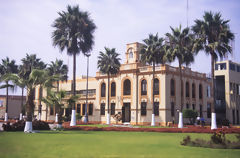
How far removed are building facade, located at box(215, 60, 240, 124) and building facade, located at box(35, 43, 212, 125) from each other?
804 cm

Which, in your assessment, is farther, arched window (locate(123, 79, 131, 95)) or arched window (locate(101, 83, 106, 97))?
arched window (locate(101, 83, 106, 97))

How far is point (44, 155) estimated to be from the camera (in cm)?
1195

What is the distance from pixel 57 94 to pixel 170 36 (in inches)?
761

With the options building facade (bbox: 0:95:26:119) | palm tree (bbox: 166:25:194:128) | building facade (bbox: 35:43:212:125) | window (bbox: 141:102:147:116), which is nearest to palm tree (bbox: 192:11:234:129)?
palm tree (bbox: 166:25:194:128)

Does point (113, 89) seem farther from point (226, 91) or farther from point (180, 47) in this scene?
point (226, 91)

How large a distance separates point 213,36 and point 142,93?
61.6 ft

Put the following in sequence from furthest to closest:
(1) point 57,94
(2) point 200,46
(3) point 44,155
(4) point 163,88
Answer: (4) point 163,88, (2) point 200,46, (1) point 57,94, (3) point 44,155

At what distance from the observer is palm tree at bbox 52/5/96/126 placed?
40.9 meters

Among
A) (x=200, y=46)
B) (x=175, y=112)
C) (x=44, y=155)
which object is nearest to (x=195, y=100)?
(x=175, y=112)

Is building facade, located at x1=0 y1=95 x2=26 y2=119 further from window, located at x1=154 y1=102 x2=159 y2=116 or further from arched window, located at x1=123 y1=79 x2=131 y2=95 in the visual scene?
window, located at x1=154 y1=102 x2=159 y2=116

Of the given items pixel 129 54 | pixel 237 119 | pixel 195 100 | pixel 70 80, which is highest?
pixel 129 54

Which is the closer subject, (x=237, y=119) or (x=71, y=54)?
(x=71, y=54)

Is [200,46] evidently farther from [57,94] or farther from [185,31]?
[57,94]

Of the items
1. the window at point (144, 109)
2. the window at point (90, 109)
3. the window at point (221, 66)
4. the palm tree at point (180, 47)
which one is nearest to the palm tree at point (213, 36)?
the palm tree at point (180, 47)
